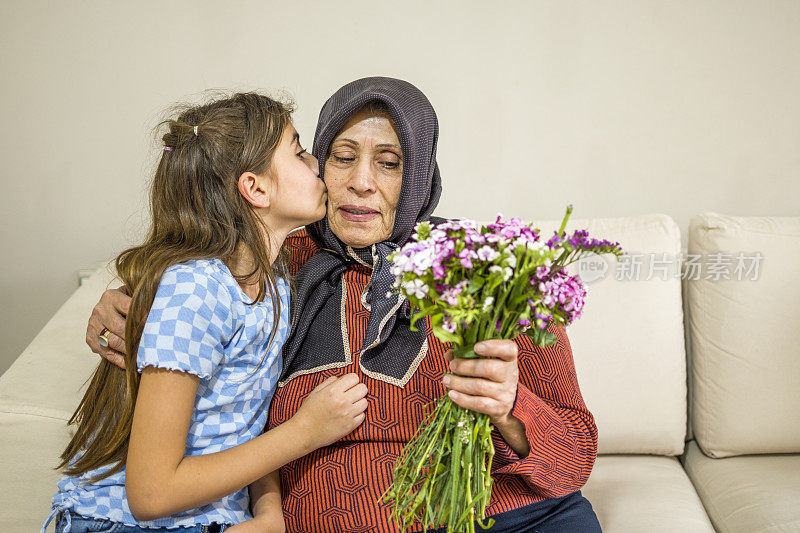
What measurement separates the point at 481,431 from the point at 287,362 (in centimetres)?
56

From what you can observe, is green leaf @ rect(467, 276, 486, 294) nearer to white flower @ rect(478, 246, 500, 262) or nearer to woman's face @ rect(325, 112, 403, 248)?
white flower @ rect(478, 246, 500, 262)

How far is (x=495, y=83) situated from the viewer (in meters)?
2.51

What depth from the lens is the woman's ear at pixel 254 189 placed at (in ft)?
4.73

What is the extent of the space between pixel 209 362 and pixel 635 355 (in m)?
1.37

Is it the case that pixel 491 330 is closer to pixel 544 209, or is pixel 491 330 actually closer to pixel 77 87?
pixel 544 209

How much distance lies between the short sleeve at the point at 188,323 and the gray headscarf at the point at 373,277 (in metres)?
0.29

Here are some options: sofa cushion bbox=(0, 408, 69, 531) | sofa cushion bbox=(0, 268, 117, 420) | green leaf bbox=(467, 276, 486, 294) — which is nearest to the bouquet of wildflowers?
green leaf bbox=(467, 276, 486, 294)

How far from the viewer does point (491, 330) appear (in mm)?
1105

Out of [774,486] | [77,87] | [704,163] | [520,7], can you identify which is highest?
[520,7]

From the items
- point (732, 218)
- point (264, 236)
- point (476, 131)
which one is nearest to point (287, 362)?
point (264, 236)

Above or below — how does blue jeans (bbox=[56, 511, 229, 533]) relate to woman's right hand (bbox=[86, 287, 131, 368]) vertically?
below

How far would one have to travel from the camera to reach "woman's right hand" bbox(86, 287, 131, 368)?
143 cm

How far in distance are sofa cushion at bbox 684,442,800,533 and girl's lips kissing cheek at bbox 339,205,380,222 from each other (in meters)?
1.27

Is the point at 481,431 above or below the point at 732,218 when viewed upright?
below
